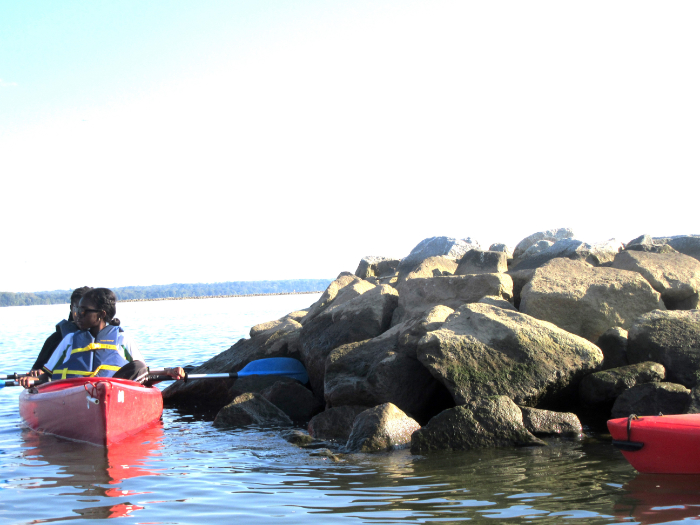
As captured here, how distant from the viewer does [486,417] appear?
21.4 feet

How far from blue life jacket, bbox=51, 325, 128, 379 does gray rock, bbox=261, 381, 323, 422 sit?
8.13 ft

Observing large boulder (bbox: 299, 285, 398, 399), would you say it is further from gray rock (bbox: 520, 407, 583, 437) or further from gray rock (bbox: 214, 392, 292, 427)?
gray rock (bbox: 520, 407, 583, 437)

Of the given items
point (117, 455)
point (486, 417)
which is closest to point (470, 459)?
point (486, 417)

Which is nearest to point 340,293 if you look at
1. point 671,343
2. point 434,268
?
point 434,268

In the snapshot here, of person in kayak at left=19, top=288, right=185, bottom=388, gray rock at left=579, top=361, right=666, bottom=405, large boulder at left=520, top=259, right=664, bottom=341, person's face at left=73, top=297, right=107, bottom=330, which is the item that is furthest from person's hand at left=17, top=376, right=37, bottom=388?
gray rock at left=579, top=361, right=666, bottom=405

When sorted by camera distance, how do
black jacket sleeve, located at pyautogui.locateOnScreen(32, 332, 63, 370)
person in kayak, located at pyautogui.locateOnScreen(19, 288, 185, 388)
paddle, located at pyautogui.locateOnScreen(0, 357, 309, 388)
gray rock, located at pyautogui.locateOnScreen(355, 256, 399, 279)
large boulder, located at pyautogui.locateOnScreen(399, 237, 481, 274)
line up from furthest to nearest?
gray rock, located at pyautogui.locateOnScreen(355, 256, 399, 279)
large boulder, located at pyautogui.locateOnScreen(399, 237, 481, 274)
paddle, located at pyautogui.locateOnScreen(0, 357, 309, 388)
black jacket sleeve, located at pyautogui.locateOnScreen(32, 332, 63, 370)
person in kayak, located at pyautogui.locateOnScreen(19, 288, 185, 388)

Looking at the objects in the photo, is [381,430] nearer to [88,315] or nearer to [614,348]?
[614,348]

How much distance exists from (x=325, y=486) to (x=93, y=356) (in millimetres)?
4122

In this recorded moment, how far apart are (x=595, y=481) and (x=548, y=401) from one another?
217cm

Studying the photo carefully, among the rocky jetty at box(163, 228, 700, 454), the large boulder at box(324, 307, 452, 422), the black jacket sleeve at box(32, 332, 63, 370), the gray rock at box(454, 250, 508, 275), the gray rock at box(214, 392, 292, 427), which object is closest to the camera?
the rocky jetty at box(163, 228, 700, 454)

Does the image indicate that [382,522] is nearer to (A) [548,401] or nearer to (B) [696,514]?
(B) [696,514]

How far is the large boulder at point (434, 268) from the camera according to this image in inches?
446

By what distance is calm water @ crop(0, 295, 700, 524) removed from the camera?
4516mm

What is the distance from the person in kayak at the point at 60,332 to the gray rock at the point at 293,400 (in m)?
3.05
